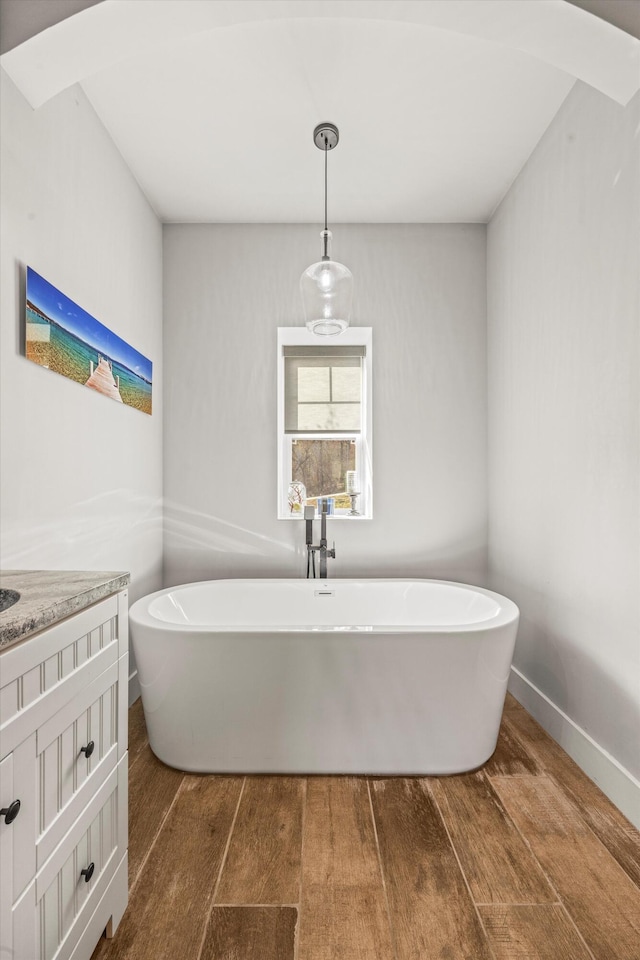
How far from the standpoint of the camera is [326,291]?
227 cm

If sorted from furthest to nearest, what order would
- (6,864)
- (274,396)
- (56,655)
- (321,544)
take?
(274,396), (321,544), (56,655), (6,864)

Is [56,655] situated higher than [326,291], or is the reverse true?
[326,291]

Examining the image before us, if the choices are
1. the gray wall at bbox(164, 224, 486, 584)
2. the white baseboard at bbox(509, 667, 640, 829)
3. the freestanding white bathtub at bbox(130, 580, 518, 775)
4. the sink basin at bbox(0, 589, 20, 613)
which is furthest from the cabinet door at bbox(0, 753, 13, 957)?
the gray wall at bbox(164, 224, 486, 584)

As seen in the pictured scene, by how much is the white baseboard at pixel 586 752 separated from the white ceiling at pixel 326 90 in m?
2.34

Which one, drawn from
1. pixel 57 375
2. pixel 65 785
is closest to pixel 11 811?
pixel 65 785

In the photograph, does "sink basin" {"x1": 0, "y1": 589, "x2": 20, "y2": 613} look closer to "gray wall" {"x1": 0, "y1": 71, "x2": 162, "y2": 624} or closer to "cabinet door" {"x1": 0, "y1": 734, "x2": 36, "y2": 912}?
"cabinet door" {"x1": 0, "y1": 734, "x2": 36, "y2": 912}

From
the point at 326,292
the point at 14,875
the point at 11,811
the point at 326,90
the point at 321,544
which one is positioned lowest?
the point at 14,875

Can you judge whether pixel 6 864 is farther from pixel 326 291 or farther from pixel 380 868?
pixel 326 291

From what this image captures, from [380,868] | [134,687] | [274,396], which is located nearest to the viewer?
[380,868]

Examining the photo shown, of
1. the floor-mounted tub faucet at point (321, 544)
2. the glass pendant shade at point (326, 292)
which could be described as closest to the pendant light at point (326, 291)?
the glass pendant shade at point (326, 292)

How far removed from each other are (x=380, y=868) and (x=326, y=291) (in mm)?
2077

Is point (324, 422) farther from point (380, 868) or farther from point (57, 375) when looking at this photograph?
point (380, 868)

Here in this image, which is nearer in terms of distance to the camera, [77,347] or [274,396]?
[77,347]

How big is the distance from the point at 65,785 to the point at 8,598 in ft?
1.34
